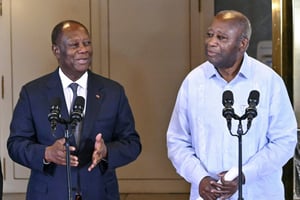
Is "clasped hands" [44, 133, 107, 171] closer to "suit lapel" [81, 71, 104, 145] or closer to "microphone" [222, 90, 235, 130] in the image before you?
"suit lapel" [81, 71, 104, 145]

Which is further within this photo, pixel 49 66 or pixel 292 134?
pixel 49 66

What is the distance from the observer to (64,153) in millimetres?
2098

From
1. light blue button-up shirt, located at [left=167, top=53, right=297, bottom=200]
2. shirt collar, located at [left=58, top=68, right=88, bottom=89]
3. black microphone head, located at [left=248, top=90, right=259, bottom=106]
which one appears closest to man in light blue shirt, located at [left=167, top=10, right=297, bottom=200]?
light blue button-up shirt, located at [left=167, top=53, right=297, bottom=200]

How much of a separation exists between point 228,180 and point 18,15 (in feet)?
10.2

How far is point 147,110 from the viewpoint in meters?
4.73

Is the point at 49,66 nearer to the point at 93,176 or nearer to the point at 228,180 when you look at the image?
the point at 93,176

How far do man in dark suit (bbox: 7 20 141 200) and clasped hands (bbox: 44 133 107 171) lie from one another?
22 mm

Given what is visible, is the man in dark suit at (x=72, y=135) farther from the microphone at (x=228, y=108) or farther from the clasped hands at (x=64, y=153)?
the microphone at (x=228, y=108)

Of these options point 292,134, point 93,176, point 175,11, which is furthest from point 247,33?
point 175,11

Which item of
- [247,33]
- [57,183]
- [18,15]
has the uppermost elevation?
[18,15]

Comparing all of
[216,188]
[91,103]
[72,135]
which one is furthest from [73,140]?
[216,188]

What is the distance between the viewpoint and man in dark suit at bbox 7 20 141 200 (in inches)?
90.0

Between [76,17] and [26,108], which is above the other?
[76,17]

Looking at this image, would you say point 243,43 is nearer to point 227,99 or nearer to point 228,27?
point 228,27
